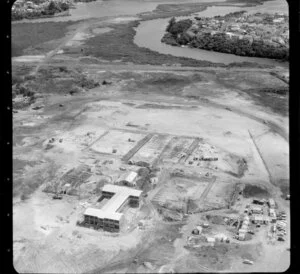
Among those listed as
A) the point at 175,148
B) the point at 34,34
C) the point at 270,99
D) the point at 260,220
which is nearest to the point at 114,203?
the point at 260,220

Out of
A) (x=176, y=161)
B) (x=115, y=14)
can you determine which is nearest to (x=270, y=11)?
(x=115, y=14)

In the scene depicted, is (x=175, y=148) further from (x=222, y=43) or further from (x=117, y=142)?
(x=222, y=43)

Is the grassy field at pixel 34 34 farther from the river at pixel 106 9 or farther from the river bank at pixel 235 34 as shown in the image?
the river bank at pixel 235 34

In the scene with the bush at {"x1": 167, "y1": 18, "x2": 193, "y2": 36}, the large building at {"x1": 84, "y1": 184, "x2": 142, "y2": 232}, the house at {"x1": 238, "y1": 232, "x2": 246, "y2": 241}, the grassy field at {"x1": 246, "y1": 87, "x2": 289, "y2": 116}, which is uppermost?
the bush at {"x1": 167, "y1": 18, "x2": 193, "y2": 36}

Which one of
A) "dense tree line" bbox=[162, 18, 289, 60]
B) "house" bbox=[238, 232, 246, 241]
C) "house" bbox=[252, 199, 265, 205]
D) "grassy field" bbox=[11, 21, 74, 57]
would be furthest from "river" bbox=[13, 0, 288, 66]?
"house" bbox=[238, 232, 246, 241]

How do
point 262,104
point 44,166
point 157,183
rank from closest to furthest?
point 157,183 → point 44,166 → point 262,104

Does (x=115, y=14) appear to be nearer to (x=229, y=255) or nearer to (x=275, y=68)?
(x=275, y=68)

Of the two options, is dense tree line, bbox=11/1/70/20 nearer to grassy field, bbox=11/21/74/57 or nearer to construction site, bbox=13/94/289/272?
grassy field, bbox=11/21/74/57
